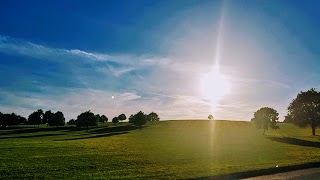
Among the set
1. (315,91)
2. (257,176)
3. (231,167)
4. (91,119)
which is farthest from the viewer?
(91,119)

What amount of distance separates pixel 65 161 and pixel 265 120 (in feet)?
300

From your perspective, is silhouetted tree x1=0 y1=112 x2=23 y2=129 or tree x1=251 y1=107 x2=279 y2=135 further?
silhouetted tree x1=0 y1=112 x2=23 y2=129

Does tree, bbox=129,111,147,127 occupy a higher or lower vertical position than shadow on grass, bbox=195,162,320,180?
higher

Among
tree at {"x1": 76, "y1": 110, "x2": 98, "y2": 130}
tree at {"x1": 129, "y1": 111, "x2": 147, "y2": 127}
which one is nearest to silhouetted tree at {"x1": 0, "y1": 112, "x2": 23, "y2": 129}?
tree at {"x1": 76, "y1": 110, "x2": 98, "y2": 130}

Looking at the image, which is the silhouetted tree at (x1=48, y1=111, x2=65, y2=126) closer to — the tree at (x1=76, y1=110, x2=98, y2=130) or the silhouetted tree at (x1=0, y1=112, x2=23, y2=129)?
the tree at (x1=76, y1=110, x2=98, y2=130)

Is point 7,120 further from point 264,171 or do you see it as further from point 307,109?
point 264,171

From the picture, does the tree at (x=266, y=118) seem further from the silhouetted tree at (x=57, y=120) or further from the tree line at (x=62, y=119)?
the silhouetted tree at (x=57, y=120)

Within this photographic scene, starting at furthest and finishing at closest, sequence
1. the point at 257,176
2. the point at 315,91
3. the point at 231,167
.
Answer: the point at 315,91
the point at 231,167
the point at 257,176

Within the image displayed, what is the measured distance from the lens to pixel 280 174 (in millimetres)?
36344

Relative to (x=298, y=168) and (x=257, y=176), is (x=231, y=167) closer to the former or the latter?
(x=257, y=176)

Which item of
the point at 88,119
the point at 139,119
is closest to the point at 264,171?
the point at 139,119

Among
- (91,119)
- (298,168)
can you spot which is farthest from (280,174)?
(91,119)

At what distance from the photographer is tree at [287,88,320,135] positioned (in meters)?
112

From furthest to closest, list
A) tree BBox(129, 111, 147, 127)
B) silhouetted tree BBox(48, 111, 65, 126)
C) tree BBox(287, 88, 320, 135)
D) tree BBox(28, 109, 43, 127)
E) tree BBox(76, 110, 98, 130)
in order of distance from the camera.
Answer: tree BBox(28, 109, 43, 127), silhouetted tree BBox(48, 111, 65, 126), tree BBox(129, 111, 147, 127), tree BBox(76, 110, 98, 130), tree BBox(287, 88, 320, 135)
